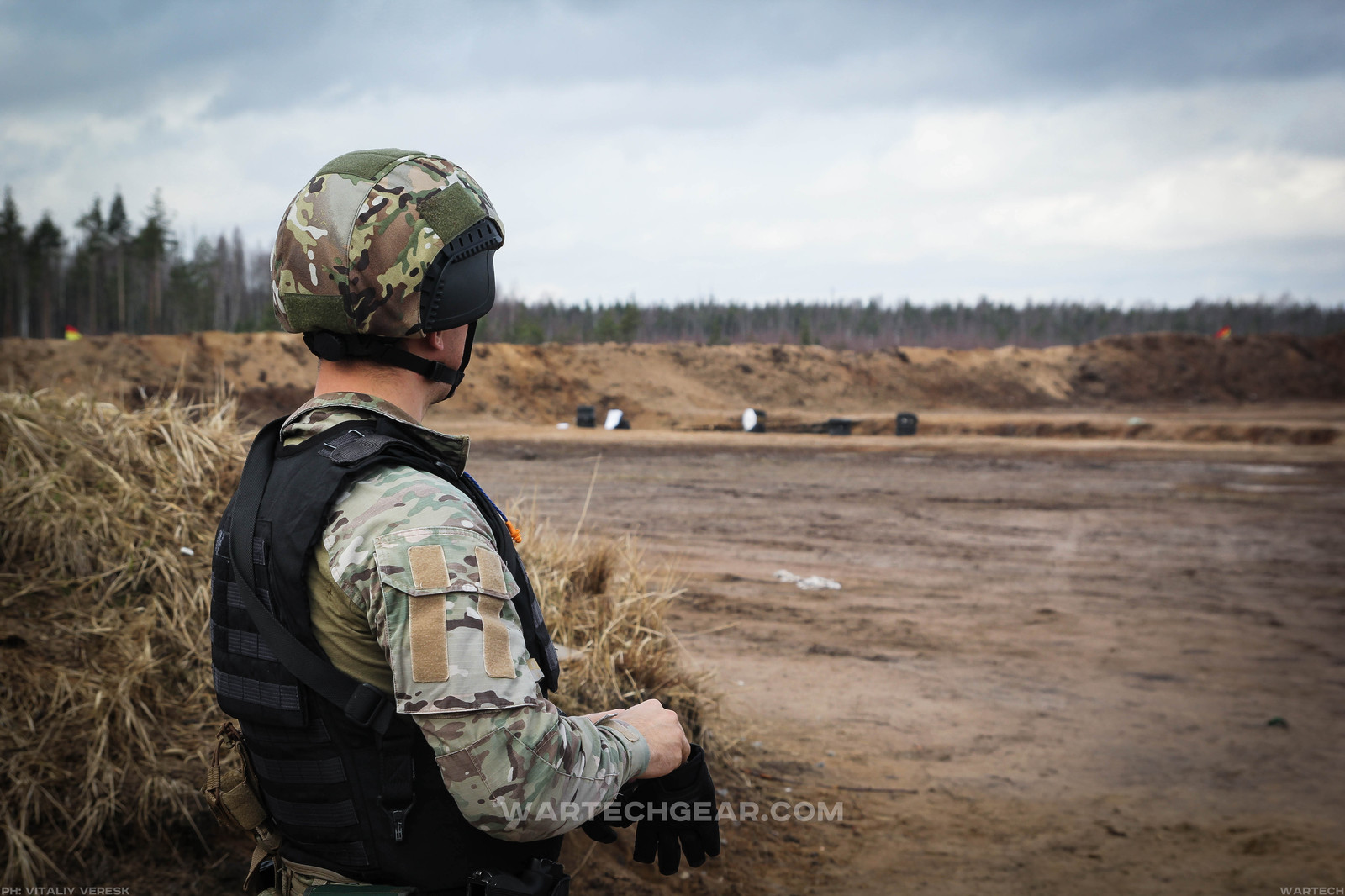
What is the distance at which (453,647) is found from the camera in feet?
4.29

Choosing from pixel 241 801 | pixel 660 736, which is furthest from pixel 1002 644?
pixel 241 801

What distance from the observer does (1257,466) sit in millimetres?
19875

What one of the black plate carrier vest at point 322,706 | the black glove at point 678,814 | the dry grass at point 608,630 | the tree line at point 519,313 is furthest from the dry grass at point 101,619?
the tree line at point 519,313

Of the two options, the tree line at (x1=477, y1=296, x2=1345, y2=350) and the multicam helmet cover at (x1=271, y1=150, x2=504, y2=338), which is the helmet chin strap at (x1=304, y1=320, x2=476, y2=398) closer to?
the multicam helmet cover at (x1=271, y1=150, x2=504, y2=338)

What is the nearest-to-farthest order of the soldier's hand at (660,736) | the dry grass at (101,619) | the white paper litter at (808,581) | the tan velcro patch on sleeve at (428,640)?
the tan velcro patch on sleeve at (428,640), the soldier's hand at (660,736), the dry grass at (101,619), the white paper litter at (808,581)

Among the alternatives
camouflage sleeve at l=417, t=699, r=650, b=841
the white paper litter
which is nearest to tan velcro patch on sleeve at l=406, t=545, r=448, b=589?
camouflage sleeve at l=417, t=699, r=650, b=841

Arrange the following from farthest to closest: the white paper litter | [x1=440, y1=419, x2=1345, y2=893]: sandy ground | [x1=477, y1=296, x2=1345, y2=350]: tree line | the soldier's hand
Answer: [x1=477, y1=296, x2=1345, y2=350]: tree line, the white paper litter, [x1=440, y1=419, x2=1345, y2=893]: sandy ground, the soldier's hand

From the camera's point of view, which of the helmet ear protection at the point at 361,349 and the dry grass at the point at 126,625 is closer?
the helmet ear protection at the point at 361,349

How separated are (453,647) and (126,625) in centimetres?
329

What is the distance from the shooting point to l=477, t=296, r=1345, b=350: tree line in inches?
3140

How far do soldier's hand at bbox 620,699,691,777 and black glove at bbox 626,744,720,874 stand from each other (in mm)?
75

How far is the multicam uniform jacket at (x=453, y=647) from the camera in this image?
131cm

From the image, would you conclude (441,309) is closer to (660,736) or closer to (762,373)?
(660,736)

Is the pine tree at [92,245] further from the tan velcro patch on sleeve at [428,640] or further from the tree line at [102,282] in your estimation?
the tan velcro patch on sleeve at [428,640]
